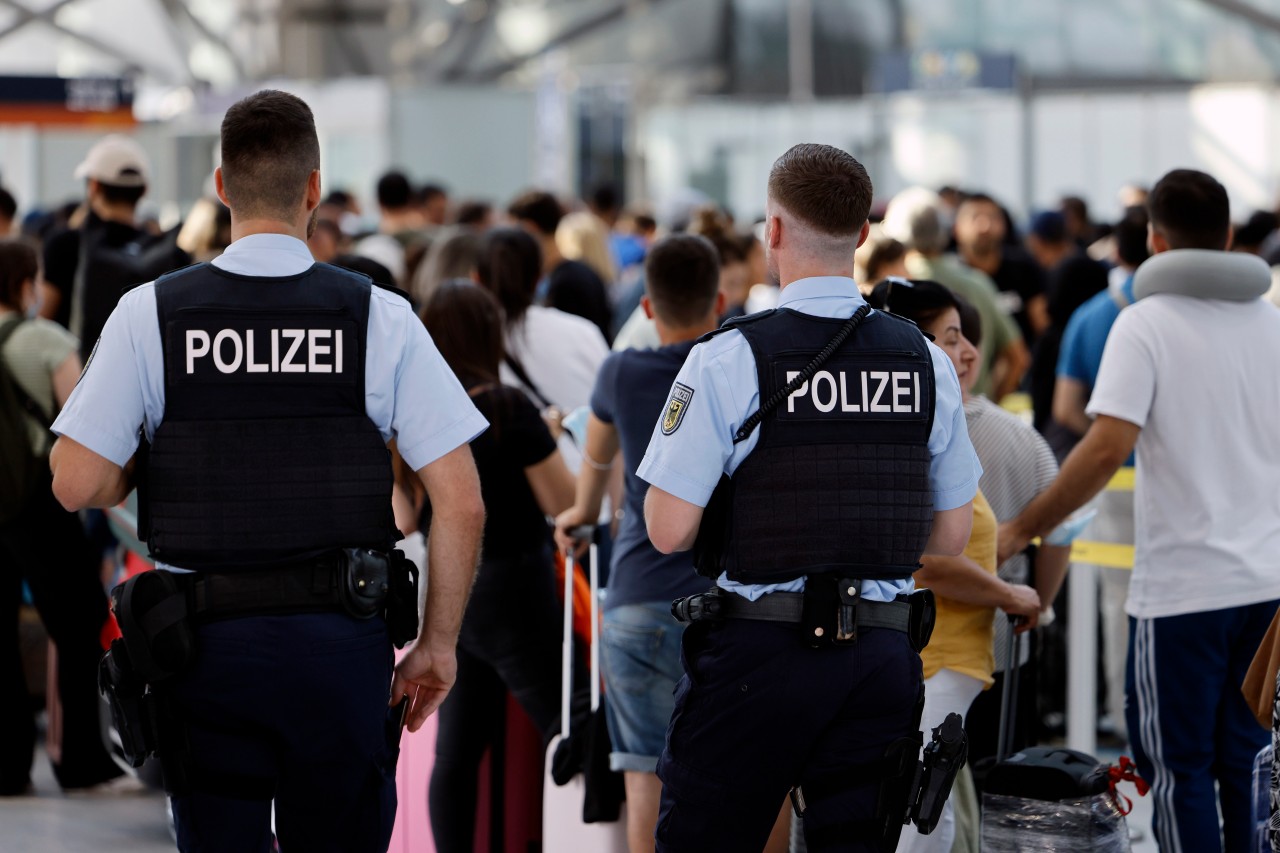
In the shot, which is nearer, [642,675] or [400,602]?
[400,602]

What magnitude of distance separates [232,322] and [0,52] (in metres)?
26.2

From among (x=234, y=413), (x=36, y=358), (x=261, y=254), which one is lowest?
(x=36, y=358)

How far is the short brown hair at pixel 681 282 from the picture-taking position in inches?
150

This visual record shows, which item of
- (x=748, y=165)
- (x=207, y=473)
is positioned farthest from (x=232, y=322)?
(x=748, y=165)

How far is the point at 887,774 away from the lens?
2.85 m

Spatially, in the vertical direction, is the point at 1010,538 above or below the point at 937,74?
below

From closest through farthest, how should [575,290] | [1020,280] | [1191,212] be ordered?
1. [1191,212]
2. [575,290]
3. [1020,280]

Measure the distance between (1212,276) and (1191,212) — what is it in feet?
0.66

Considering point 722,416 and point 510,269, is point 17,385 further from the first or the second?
point 722,416

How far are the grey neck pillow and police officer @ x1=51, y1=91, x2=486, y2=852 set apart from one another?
1.96 meters

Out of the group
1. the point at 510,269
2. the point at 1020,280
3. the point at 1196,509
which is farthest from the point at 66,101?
the point at 1196,509

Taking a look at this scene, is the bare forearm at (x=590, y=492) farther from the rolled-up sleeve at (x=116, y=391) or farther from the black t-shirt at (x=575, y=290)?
the black t-shirt at (x=575, y=290)

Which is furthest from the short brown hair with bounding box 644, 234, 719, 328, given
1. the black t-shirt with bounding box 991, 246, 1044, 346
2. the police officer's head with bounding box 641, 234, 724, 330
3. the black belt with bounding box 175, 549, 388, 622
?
the black t-shirt with bounding box 991, 246, 1044, 346

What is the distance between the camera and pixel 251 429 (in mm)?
2674
